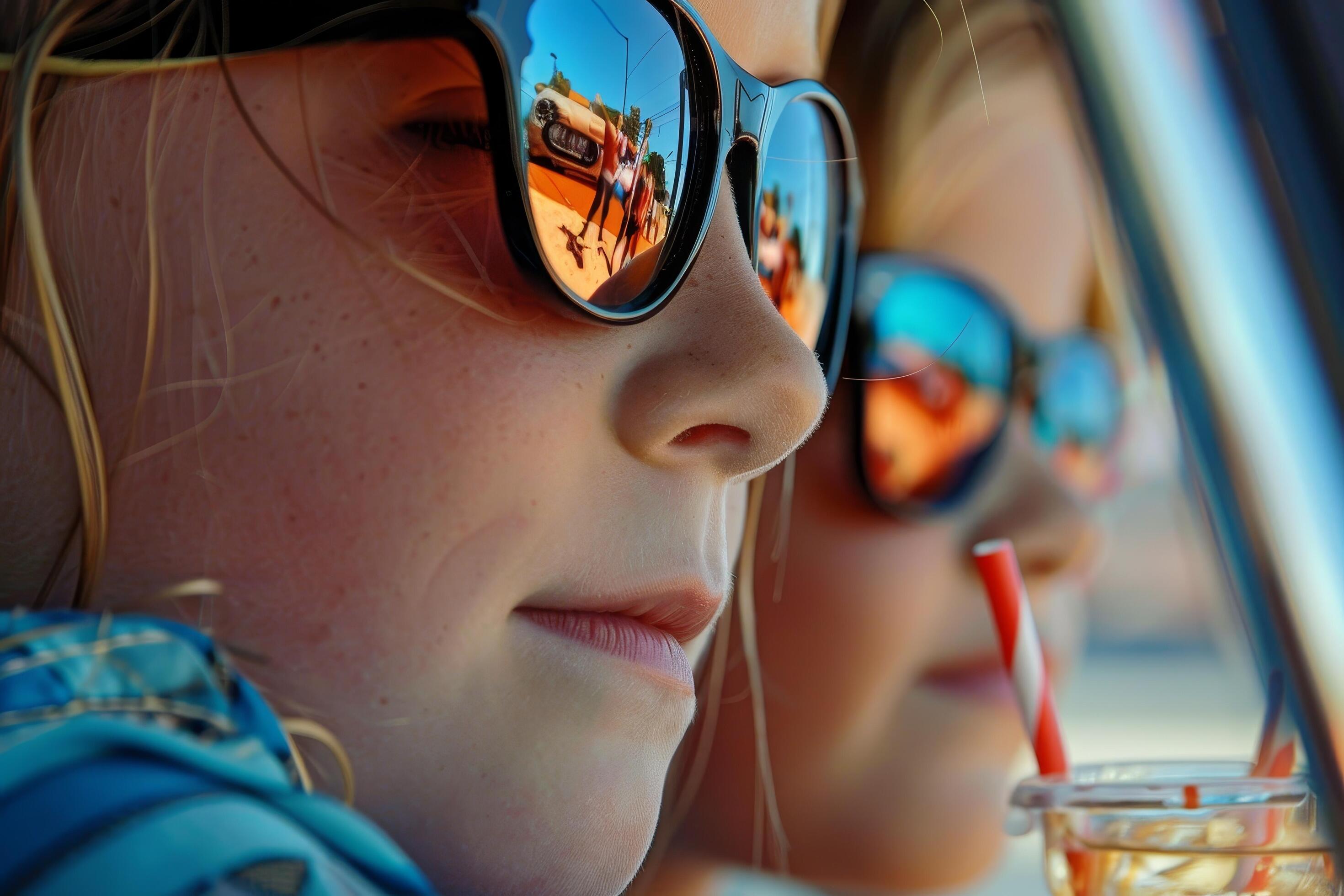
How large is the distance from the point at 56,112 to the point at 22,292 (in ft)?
0.26

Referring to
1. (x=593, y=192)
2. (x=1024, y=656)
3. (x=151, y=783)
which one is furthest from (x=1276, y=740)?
(x=151, y=783)

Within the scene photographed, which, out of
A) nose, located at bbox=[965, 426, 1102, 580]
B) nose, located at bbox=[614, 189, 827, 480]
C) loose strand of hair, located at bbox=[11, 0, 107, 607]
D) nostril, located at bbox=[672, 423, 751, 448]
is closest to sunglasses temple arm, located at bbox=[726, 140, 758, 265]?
nose, located at bbox=[614, 189, 827, 480]

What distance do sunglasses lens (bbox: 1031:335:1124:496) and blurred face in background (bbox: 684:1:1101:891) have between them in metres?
0.05

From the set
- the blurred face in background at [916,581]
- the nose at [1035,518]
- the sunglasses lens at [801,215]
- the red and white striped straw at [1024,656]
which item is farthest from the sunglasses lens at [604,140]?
the nose at [1035,518]

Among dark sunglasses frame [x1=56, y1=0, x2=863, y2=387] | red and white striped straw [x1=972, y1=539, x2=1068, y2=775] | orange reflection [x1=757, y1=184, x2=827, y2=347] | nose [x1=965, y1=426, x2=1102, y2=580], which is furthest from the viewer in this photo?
nose [x1=965, y1=426, x2=1102, y2=580]

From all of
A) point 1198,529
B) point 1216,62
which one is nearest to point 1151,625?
point 1198,529

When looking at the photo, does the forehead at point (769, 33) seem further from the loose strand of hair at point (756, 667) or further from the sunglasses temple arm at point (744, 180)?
the loose strand of hair at point (756, 667)

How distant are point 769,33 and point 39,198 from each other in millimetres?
404

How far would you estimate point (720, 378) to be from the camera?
0.56 m

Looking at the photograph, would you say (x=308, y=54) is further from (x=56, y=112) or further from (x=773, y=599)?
(x=773, y=599)

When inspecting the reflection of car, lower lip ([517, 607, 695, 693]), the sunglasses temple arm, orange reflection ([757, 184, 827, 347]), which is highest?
the reflection of car

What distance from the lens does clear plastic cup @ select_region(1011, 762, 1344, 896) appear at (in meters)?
0.63

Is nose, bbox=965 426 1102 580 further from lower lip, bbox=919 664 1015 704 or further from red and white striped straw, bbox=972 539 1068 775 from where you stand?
red and white striped straw, bbox=972 539 1068 775

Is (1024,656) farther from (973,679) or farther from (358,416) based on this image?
(358,416)
